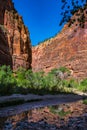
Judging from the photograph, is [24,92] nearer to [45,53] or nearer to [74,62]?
[74,62]

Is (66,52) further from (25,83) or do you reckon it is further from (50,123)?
(50,123)

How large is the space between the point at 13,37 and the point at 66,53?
67972mm

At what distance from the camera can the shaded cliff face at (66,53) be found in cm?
11569

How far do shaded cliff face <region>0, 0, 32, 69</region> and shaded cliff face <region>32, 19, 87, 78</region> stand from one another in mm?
47324

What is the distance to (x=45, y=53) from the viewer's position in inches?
5605

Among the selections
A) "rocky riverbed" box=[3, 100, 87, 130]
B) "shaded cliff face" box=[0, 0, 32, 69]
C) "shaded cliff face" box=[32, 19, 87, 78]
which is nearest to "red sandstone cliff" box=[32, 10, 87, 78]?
"shaded cliff face" box=[32, 19, 87, 78]

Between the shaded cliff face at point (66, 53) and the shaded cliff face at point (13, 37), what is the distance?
47.3 metres

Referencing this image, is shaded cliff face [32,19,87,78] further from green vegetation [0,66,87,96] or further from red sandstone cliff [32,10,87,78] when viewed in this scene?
green vegetation [0,66,87,96]

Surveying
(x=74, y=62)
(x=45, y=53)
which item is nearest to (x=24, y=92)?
(x=74, y=62)

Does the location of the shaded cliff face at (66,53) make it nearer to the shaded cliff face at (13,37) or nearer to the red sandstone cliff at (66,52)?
the red sandstone cliff at (66,52)

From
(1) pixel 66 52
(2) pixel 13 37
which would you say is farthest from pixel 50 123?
(1) pixel 66 52

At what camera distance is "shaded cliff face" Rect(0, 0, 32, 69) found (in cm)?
5941

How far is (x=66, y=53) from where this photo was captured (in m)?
129

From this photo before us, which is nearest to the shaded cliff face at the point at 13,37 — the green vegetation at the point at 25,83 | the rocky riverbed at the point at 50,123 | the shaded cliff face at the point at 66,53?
the green vegetation at the point at 25,83
